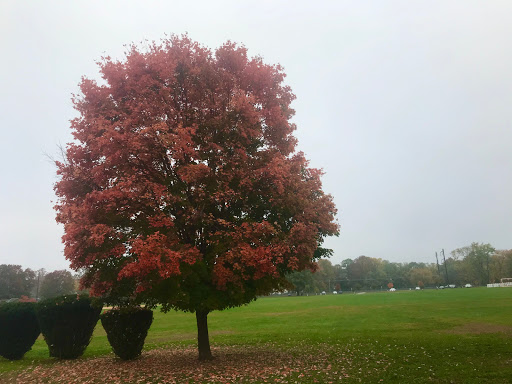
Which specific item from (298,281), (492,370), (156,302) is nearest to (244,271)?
(156,302)

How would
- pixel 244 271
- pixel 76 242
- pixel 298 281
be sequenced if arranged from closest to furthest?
pixel 76 242 < pixel 244 271 < pixel 298 281

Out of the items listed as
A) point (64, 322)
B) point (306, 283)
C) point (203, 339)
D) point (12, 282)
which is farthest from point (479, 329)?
point (12, 282)

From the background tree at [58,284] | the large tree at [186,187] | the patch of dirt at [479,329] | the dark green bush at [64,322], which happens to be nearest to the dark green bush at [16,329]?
the dark green bush at [64,322]

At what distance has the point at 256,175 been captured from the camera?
11.8 meters

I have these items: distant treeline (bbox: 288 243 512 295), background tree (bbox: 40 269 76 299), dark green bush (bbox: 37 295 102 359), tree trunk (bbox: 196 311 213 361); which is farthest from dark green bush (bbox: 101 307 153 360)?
background tree (bbox: 40 269 76 299)

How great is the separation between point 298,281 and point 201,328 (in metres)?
96.8

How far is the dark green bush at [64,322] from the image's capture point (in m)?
14.5

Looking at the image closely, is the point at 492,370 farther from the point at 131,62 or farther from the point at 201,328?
the point at 131,62

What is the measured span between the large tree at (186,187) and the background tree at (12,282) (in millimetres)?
113401

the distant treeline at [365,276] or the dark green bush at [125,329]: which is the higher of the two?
the dark green bush at [125,329]

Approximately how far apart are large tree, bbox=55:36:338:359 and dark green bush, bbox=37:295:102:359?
2853 mm

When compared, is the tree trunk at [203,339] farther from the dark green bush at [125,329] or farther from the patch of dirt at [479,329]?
the patch of dirt at [479,329]

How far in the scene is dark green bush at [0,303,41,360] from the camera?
1527 centimetres

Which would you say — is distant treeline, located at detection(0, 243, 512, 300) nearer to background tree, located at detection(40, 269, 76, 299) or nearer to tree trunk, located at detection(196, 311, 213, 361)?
background tree, located at detection(40, 269, 76, 299)
